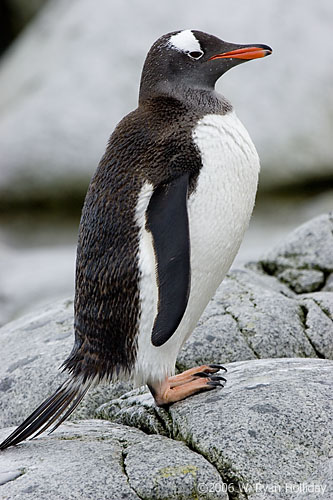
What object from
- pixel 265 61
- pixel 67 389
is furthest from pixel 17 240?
pixel 67 389

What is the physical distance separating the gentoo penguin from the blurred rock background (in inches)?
112

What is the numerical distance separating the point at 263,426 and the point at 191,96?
0.84 m

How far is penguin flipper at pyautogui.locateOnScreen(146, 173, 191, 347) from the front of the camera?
1.76 metres

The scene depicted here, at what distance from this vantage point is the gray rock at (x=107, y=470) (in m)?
1.55

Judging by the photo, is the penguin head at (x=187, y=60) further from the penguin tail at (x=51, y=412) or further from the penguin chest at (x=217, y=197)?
the penguin tail at (x=51, y=412)

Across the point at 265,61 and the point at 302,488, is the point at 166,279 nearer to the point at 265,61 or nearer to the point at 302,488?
the point at 302,488

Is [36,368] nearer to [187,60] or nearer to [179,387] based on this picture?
[179,387]

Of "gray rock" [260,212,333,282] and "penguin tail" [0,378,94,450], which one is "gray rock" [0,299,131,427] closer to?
"penguin tail" [0,378,94,450]

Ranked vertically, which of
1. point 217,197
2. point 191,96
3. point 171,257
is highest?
point 191,96

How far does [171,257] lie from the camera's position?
1.77 metres

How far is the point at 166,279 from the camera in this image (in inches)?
70.0

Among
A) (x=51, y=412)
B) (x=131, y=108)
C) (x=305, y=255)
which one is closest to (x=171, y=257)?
(x=51, y=412)

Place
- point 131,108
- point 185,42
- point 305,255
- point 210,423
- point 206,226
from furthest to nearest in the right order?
point 131,108, point 305,255, point 185,42, point 206,226, point 210,423

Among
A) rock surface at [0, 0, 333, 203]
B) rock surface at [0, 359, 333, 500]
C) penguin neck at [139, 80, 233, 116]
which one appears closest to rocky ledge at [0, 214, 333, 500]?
rock surface at [0, 359, 333, 500]
